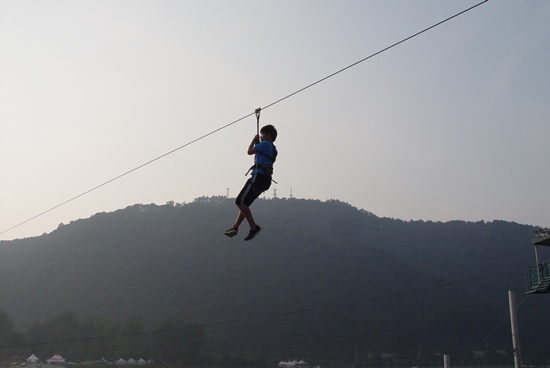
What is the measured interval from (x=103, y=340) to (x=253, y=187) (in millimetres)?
112155

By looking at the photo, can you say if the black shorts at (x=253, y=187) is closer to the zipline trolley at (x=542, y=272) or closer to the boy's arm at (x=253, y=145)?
the boy's arm at (x=253, y=145)

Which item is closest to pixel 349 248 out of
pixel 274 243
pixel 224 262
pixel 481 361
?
pixel 274 243

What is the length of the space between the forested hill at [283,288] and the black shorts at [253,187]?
128 m

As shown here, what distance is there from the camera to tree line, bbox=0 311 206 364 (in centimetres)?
11438

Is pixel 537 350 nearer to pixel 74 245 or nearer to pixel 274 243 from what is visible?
pixel 274 243

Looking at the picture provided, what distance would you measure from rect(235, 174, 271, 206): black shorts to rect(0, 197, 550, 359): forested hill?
12827 centimetres

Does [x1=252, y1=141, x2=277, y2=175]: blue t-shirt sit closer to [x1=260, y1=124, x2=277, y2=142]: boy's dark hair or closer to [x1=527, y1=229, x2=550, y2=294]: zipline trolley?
[x1=260, y1=124, x2=277, y2=142]: boy's dark hair

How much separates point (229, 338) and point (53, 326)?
3837 centimetres

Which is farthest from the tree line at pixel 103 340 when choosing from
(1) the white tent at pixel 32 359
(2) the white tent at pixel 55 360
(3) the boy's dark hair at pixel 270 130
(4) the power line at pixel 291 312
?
(3) the boy's dark hair at pixel 270 130

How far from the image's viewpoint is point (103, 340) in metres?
117

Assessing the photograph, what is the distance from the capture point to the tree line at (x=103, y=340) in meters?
114

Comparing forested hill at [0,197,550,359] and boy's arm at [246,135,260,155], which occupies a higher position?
forested hill at [0,197,550,359]

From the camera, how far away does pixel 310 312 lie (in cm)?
15312

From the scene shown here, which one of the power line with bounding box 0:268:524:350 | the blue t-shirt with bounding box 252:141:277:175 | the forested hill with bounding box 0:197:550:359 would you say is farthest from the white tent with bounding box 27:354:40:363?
the blue t-shirt with bounding box 252:141:277:175
